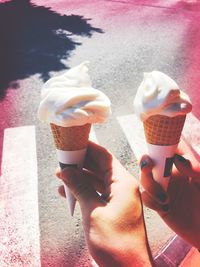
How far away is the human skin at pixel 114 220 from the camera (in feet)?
5.96

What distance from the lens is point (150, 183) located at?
87.1 inches

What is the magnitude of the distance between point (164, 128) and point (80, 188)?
60 centimetres

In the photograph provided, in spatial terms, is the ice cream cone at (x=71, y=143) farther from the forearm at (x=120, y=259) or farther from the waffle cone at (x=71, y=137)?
the forearm at (x=120, y=259)

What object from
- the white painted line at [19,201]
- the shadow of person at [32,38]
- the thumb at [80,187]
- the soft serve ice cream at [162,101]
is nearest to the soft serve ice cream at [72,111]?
the thumb at [80,187]

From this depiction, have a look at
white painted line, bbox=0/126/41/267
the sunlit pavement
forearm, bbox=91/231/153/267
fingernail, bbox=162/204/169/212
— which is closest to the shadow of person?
the sunlit pavement

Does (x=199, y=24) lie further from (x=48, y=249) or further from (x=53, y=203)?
(x=48, y=249)

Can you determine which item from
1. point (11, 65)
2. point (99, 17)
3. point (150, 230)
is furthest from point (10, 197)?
point (99, 17)

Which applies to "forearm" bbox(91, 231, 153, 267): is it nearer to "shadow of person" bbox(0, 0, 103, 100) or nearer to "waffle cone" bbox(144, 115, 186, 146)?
"waffle cone" bbox(144, 115, 186, 146)

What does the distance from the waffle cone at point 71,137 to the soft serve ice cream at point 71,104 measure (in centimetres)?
7

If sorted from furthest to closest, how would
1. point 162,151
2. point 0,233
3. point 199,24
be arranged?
point 199,24 → point 0,233 → point 162,151

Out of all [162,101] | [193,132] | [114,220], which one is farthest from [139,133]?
[114,220]

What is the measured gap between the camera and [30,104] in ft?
18.1

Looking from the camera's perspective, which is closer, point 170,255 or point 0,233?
point 170,255

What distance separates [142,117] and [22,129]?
3.24 m
